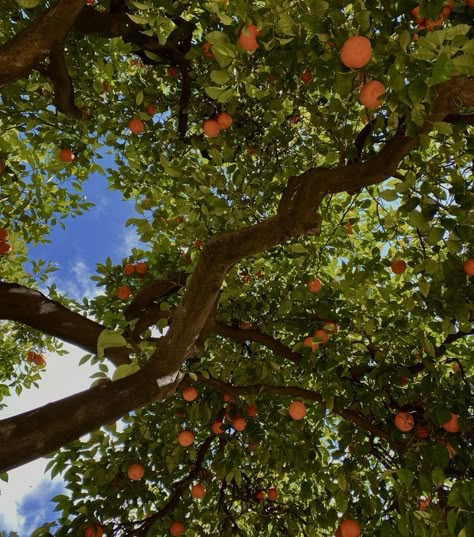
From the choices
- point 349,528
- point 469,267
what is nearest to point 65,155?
point 469,267

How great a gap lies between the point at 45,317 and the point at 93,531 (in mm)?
1748

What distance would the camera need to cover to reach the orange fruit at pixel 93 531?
137 inches

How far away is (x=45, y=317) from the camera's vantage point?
322 cm

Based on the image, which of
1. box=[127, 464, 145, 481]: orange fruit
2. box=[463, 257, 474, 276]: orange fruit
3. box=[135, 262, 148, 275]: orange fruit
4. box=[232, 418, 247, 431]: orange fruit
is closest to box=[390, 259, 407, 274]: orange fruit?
box=[463, 257, 474, 276]: orange fruit

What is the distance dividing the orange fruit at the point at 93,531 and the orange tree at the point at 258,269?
0.01 m

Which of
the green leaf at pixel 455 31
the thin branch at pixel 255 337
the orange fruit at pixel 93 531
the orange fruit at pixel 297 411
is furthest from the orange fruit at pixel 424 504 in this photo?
the green leaf at pixel 455 31

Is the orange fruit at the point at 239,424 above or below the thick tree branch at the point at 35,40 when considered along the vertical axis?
below

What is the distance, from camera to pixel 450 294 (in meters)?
3.20

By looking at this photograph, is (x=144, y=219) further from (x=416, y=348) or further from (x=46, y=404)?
(x=416, y=348)

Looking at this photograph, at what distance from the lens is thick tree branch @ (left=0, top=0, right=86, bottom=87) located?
2.56 metres

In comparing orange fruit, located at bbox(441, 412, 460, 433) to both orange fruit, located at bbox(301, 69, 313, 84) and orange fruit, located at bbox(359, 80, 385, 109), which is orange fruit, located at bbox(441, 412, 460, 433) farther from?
orange fruit, located at bbox(301, 69, 313, 84)

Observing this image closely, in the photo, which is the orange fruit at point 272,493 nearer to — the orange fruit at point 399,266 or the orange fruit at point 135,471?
the orange fruit at point 135,471

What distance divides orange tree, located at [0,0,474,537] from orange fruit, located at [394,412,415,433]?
0.02 meters

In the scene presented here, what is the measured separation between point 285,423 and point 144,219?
2.35m
